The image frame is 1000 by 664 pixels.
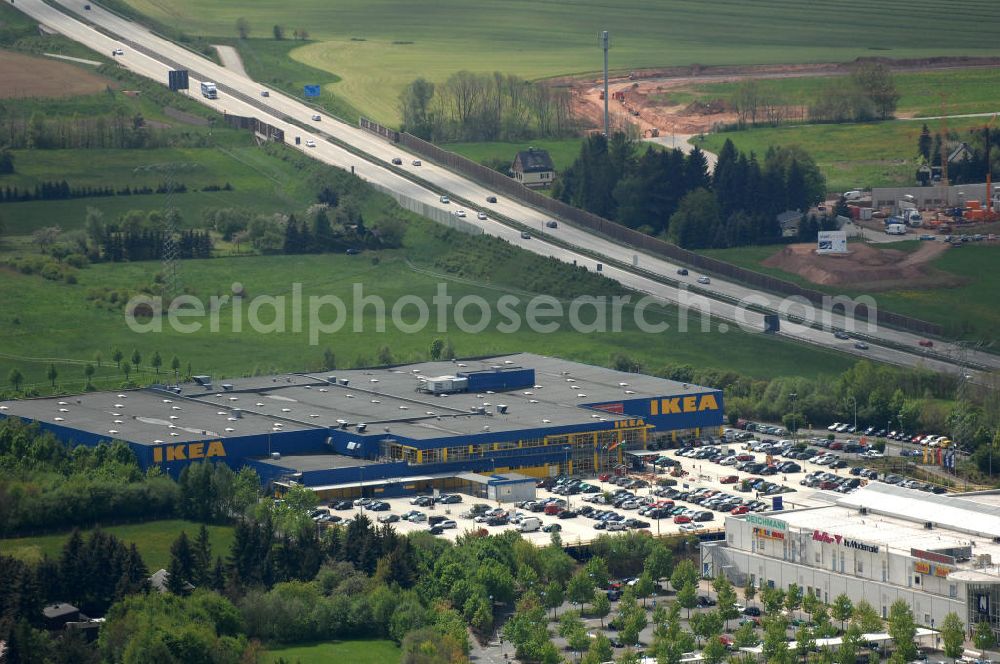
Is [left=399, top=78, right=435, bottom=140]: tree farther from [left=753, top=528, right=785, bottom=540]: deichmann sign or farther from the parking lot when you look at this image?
[left=753, top=528, right=785, bottom=540]: deichmann sign

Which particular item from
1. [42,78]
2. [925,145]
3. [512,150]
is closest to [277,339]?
[512,150]

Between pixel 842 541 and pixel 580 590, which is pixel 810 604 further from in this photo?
pixel 580 590

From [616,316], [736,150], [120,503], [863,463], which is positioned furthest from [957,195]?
[120,503]

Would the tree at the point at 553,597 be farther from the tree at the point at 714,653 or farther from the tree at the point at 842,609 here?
the tree at the point at 842,609

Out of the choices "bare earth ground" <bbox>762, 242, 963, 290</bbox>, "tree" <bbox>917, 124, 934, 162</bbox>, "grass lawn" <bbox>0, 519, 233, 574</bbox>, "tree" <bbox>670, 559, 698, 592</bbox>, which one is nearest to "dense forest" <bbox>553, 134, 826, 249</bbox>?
"bare earth ground" <bbox>762, 242, 963, 290</bbox>

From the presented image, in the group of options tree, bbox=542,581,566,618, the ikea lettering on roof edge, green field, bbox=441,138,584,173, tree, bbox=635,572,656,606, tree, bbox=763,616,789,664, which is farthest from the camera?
green field, bbox=441,138,584,173

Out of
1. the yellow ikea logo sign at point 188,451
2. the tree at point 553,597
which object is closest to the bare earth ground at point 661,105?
the yellow ikea logo sign at point 188,451

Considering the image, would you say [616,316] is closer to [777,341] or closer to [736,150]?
[777,341]
